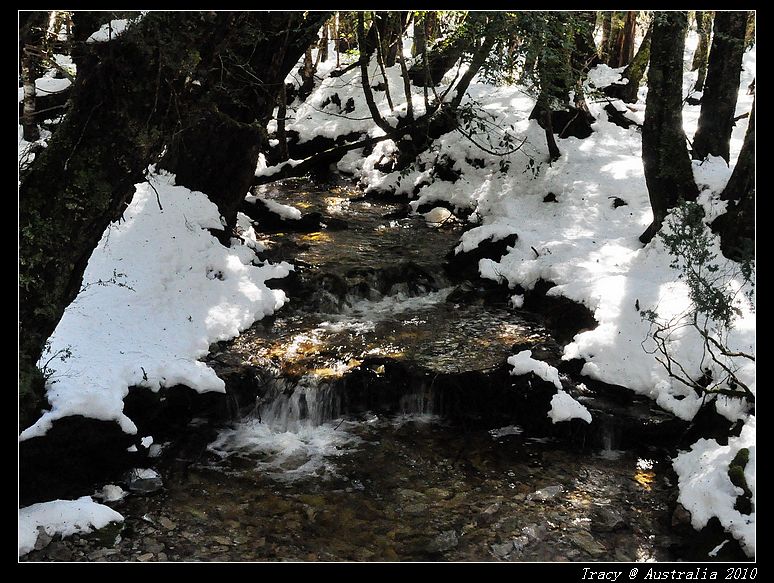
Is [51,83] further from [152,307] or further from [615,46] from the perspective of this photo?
[615,46]

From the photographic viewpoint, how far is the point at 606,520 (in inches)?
242

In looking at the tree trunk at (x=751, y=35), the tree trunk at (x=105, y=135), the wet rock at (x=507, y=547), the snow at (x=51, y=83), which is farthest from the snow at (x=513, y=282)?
the snow at (x=51, y=83)

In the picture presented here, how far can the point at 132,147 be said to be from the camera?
478 cm

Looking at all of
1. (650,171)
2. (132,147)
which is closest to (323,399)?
(132,147)

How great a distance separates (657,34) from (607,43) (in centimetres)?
1779

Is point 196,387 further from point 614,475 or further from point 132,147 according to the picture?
point 614,475

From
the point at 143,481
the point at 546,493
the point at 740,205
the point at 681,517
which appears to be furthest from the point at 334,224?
the point at 681,517

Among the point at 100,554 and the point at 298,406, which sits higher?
the point at 298,406

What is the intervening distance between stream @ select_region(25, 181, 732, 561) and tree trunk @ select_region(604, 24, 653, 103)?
11415mm

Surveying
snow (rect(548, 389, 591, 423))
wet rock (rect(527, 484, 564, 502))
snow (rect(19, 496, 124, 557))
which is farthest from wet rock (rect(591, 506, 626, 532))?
snow (rect(19, 496, 124, 557))

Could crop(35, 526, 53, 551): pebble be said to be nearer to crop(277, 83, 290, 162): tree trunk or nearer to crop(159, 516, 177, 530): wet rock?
crop(159, 516, 177, 530): wet rock

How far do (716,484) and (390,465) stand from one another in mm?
3226

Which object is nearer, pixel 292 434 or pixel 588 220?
pixel 292 434

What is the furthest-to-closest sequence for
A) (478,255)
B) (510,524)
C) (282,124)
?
(282,124)
(478,255)
(510,524)
